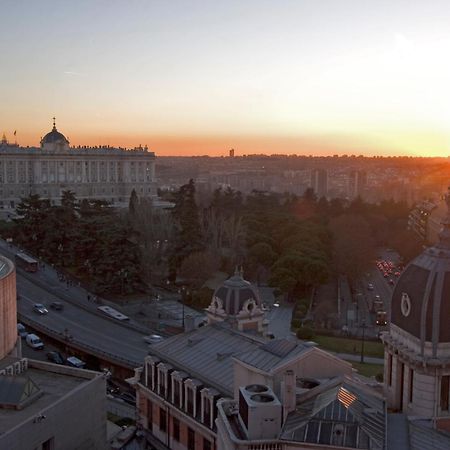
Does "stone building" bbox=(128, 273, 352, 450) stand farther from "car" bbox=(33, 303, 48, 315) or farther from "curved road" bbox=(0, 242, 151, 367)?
"car" bbox=(33, 303, 48, 315)

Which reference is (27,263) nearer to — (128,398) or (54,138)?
(128,398)

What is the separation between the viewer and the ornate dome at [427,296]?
1803 centimetres

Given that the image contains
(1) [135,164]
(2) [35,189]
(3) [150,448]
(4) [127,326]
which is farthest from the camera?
(1) [135,164]

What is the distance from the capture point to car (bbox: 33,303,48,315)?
178ft

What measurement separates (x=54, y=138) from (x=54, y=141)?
35.6 inches

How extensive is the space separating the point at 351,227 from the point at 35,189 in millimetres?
76080

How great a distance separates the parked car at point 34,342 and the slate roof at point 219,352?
19.6 meters

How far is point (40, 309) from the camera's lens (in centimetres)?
5472

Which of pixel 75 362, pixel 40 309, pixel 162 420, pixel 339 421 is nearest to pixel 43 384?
pixel 162 420

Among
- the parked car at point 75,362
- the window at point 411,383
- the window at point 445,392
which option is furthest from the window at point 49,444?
the parked car at point 75,362

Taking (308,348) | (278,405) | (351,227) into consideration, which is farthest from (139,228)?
(278,405)

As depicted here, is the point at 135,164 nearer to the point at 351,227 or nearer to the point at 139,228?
the point at 139,228

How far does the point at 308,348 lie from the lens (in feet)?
74.6

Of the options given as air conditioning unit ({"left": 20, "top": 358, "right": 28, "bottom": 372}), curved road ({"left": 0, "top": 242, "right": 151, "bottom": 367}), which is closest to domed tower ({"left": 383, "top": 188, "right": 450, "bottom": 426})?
air conditioning unit ({"left": 20, "top": 358, "right": 28, "bottom": 372})
